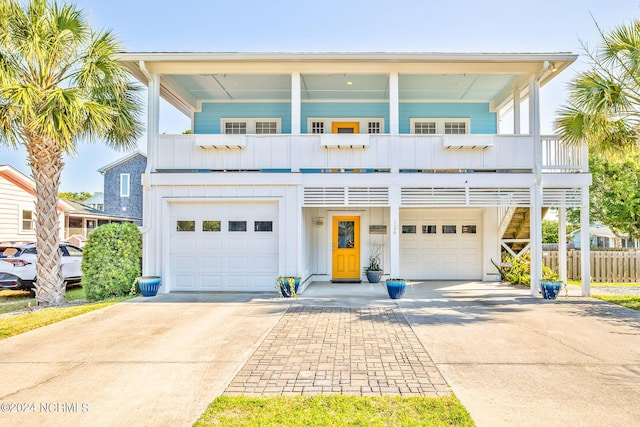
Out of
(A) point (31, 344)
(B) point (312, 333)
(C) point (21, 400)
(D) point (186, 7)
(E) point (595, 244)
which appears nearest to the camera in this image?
(C) point (21, 400)

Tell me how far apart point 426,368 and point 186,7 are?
11.8 metres

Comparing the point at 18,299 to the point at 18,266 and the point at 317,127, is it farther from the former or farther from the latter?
the point at 317,127

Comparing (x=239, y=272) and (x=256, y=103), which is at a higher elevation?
(x=256, y=103)

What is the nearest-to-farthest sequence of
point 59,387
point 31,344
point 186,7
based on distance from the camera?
1. point 59,387
2. point 31,344
3. point 186,7

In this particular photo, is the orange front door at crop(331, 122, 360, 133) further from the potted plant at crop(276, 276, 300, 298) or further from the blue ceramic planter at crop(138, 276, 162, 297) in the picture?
the blue ceramic planter at crop(138, 276, 162, 297)

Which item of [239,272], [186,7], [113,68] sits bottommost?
[239,272]

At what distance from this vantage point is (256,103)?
537 inches

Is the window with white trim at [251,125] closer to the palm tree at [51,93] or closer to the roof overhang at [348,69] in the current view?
the roof overhang at [348,69]

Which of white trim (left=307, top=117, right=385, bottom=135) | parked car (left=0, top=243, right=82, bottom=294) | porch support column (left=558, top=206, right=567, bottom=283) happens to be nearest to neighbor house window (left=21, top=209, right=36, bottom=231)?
parked car (left=0, top=243, right=82, bottom=294)

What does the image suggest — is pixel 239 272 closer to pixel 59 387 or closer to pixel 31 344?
pixel 31 344

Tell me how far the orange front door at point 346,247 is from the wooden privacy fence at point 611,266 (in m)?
6.67

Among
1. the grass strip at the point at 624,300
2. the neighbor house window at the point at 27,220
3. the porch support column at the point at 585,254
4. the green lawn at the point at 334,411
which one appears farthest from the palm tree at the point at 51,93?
the grass strip at the point at 624,300

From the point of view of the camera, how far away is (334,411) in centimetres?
382

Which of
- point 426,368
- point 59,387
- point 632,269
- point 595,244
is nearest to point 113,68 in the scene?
point 59,387
